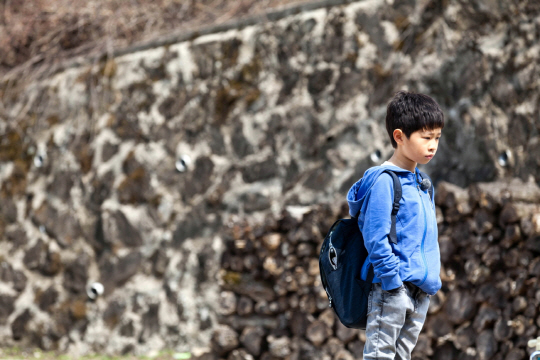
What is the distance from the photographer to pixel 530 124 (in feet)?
14.0

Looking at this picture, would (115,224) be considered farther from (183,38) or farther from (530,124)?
(530,124)

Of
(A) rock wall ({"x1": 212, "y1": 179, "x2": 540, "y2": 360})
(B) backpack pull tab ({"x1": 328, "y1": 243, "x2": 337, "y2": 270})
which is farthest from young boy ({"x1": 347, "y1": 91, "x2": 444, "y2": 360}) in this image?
(A) rock wall ({"x1": 212, "y1": 179, "x2": 540, "y2": 360})

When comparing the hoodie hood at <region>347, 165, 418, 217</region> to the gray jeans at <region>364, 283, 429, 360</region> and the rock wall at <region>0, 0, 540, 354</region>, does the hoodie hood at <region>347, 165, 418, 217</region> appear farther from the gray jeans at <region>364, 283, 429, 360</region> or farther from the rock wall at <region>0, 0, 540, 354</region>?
the rock wall at <region>0, 0, 540, 354</region>

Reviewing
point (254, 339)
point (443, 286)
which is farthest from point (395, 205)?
point (254, 339)

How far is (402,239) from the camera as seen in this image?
7.60 feet

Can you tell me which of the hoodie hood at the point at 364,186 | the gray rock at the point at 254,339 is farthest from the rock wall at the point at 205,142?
the hoodie hood at the point at 364,186

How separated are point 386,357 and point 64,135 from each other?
15.0 feet

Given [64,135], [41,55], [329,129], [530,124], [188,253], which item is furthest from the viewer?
[41,55]

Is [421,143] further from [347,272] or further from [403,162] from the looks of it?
[347,272]

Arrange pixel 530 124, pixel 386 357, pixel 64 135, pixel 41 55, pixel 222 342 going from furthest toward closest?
pixel 41 55
pixel 64 135
pixel 222 342
pixel 530 124
pixel 386 357

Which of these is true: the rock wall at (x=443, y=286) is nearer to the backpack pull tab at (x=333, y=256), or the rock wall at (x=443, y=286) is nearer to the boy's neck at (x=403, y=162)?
the boy's neck at (x=403, y=162)

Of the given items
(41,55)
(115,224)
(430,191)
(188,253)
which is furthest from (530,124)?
(41,55)

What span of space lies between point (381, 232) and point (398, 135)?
360 millimetres

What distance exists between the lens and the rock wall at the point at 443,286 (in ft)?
12.1
